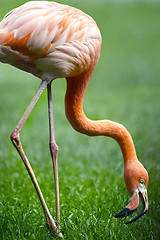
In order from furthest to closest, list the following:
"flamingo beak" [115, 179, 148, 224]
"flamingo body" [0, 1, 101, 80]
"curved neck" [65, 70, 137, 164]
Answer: "curved neck" [65, 70, 137, 164] < "flamingo beak" [115, 179, 148, 224] < "flamingo body" [0, 1, 101, 80]

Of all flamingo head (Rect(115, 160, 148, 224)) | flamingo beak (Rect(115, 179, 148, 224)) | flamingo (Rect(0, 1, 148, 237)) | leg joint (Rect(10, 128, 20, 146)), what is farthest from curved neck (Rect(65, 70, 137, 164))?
leg joint (Rect(10, 128, 20, 146))

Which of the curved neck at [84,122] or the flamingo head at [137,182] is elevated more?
the curved neck at [84,122]

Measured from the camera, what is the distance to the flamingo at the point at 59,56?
2.75 metres

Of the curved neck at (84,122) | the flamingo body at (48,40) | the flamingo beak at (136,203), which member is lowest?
the flamingo beak at (136,203)

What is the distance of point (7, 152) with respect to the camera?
18.1ft

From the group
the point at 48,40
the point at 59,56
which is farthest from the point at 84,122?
the point at 48,40

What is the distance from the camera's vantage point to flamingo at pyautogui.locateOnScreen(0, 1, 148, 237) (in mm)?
2752

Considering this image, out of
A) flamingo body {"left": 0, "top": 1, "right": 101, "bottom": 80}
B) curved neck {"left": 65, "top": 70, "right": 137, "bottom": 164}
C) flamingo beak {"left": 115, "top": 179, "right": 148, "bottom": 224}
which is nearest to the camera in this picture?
flamingo body {"left": 0, "top": 1, "right": 101, "bottom": 80}

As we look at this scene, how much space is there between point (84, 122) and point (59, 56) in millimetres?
633

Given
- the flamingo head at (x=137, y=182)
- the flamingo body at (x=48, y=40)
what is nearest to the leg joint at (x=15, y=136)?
the flamingo body at (x=48, y=40)

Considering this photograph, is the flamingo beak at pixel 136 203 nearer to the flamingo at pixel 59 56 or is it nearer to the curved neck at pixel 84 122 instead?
the flamingo at pixel 59 56

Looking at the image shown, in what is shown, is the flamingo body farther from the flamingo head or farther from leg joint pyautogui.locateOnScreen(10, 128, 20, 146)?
the flamingo head

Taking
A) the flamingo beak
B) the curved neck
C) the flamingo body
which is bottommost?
the flamingo beak

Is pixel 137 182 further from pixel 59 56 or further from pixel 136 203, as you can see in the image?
pixel 59 56
